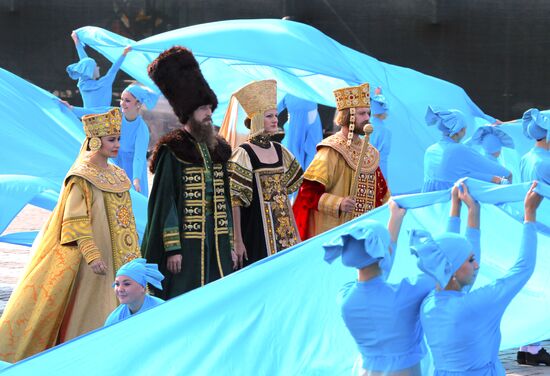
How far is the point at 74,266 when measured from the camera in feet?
22.0

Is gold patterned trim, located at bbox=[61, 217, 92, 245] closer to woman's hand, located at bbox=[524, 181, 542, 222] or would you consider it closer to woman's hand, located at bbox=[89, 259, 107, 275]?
A: woman's hand, located at bbox=[89, 259, 107, 275]

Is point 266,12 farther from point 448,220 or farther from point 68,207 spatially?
point 448,220

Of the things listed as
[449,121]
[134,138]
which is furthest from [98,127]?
[134,138]

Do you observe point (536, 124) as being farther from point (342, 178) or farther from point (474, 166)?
point (342, 178)

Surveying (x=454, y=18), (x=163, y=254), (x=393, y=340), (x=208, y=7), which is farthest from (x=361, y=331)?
(x=208, y=7)

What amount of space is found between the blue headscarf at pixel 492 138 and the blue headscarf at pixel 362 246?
4.23 m

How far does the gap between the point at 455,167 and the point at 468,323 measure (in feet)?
11.6

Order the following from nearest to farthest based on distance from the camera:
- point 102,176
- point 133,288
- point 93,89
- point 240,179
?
point 133,288 → point 102,176 → point 240,179 → point 93,89

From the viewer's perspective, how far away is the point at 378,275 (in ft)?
14.8

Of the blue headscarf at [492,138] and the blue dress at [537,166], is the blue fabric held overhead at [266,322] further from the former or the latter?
the blue headscarf at [492,138]

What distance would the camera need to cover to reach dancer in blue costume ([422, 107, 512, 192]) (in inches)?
313

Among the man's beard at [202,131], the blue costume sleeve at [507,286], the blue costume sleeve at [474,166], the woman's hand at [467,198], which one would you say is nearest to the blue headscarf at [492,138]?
the blue costume sleeve at [474,166]

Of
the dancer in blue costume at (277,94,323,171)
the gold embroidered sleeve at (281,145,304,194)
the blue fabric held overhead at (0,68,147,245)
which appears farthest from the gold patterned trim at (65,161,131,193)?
the dancer in blue costume at (277,94,323,171)

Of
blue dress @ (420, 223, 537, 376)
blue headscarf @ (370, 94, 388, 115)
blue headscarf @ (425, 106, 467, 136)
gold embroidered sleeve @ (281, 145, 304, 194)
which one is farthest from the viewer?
blue headscarf @ (370, 94, 388, 115)
